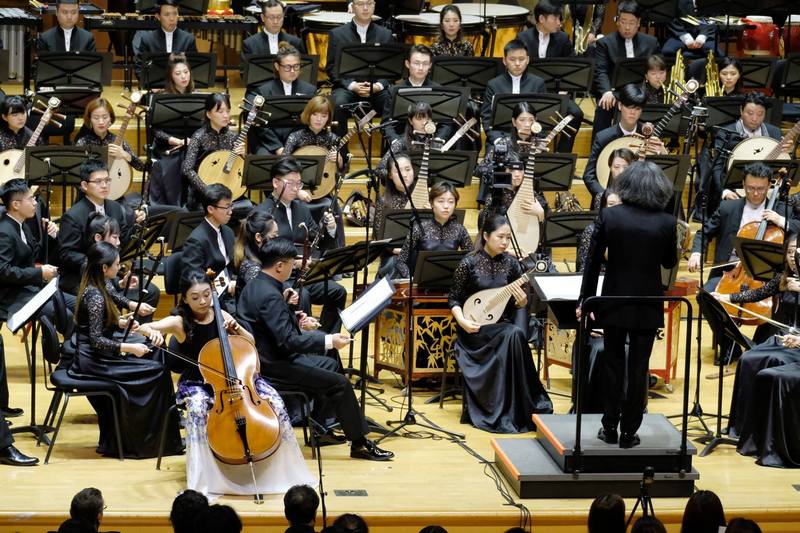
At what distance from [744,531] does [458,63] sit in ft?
20.7

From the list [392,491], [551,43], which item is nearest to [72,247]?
[392,491]

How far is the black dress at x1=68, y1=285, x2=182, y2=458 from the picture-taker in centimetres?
629

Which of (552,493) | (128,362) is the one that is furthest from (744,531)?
(128,362)

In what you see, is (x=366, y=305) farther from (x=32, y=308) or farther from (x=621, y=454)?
(x=32, y=308)

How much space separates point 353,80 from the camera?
10.3 meters

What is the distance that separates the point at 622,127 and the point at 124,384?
4466 millimetres

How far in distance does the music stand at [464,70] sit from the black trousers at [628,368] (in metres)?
4.53

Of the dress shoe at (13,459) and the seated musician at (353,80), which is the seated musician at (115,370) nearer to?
the dress shoe at (13,459)

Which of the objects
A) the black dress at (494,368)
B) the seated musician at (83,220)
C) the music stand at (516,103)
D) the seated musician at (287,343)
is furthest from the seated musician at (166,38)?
the seated musician at (287,343)

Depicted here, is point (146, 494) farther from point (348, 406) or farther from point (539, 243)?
point (539, 243)

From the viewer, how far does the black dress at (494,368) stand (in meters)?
7.00

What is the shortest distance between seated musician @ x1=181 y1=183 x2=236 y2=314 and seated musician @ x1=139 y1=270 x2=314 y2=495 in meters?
1.20

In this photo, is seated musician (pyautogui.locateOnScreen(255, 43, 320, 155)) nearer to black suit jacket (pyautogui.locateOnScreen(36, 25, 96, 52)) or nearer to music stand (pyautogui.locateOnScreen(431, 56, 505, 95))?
music stand (pyautogui.locateOnScreen(431, 56, 505, 95))

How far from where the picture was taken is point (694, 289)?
7.61m
